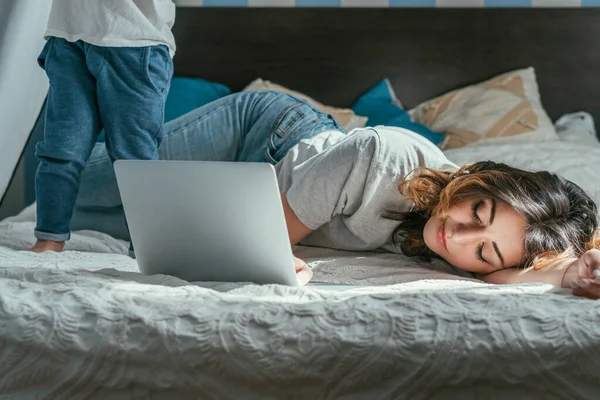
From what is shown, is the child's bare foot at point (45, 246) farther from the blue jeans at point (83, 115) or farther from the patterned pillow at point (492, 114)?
the patterned pillow at point (492, 114)

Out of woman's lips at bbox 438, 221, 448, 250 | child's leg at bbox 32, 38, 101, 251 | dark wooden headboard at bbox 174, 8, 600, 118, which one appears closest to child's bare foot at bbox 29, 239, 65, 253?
child's leg at bbox 32, 38, 101, 251

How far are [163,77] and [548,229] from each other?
89 cm

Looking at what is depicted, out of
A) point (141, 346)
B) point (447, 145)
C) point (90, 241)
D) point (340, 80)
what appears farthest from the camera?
point (340, 80)

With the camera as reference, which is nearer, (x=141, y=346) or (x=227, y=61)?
(x=141, y=346)

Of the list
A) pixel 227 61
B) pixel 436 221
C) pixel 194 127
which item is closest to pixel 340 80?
pixel 227 61

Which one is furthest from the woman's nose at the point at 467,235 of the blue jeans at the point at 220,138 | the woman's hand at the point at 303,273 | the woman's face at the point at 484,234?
the blue jeans at the point at 220,138

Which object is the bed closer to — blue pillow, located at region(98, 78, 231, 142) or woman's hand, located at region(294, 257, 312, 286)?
woman's hand, located at region(294, 257, 312, 286)

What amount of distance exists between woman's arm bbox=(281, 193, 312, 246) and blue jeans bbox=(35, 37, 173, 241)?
33 centimetres

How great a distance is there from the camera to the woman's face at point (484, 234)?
1570 millimetres

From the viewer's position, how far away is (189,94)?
285 cm

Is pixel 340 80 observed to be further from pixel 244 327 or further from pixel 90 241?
pixel 244 327

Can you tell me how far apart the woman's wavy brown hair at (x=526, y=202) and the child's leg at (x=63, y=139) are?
2.21 ft

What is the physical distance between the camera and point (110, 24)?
1794mm

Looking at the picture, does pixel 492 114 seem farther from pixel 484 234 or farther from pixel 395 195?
pixel 484 234
